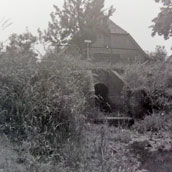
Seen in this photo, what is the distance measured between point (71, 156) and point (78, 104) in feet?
5.02

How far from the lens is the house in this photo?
27.1 m

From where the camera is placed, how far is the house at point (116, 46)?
2709 centimetres

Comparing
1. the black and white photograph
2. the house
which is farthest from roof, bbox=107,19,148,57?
the black and white photograph

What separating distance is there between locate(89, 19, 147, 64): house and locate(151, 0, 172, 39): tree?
9.21 m

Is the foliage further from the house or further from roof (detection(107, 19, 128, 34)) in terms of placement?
roof (detection(107, 19, 128, 34))

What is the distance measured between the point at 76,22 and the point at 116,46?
5726 mm

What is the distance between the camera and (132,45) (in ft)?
94.7

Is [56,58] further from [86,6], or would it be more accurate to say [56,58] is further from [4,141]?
[86,6]

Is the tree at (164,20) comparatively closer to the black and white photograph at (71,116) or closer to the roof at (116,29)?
the black and white photograph at (71,116)

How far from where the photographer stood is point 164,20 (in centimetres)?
1670

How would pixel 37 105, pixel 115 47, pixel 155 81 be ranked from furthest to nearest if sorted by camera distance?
pixel 115 47
pixel 155 81
pixel 37 105

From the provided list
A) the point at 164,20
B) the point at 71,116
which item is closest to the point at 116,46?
the point at 164,20

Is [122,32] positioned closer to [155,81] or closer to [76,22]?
[76,22]

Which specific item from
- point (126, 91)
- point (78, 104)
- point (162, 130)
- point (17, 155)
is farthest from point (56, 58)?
point (126, 91)
